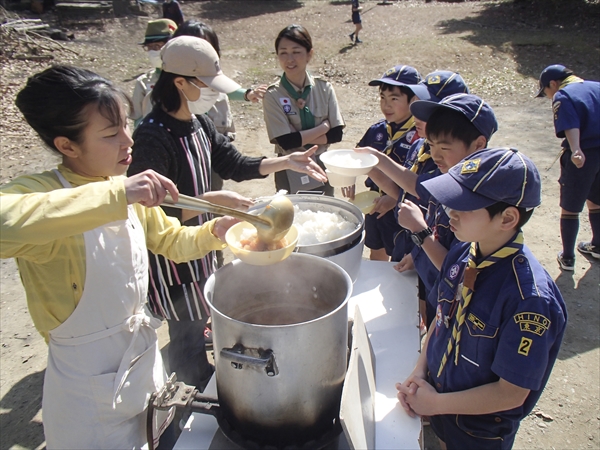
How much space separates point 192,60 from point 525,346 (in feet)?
6.47

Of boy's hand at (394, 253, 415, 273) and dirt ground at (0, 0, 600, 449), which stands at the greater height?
boy's hand at (394, 253, 415, 273)

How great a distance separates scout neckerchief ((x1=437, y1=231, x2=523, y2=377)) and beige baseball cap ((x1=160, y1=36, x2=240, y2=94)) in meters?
1.50

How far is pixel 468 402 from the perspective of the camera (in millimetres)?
1649

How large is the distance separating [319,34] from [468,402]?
52.3 ft

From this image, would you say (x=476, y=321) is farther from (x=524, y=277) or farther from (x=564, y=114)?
(x=564, y=114)

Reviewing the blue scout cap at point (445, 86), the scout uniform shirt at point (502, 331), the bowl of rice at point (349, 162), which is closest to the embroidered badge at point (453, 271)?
the scout uniform shirt at point (502, 331)

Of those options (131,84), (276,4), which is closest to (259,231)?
(131,84)

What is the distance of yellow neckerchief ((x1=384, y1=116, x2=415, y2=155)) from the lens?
10.8 ft

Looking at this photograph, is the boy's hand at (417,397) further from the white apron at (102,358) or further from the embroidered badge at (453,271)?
the white apron at (102,358)

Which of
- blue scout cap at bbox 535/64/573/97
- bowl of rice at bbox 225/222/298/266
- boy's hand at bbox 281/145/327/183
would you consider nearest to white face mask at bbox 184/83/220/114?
boy's hand at bbox 281/145/327/183

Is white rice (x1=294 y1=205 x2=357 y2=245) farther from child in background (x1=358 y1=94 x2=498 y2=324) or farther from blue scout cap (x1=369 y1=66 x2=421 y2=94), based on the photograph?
blue scout cap (x1=369 y1=66 x2=421 y2=94)

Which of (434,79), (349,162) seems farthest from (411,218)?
(434,79)

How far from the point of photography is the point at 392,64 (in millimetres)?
11930

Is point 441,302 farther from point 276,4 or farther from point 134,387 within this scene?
point 276,4
